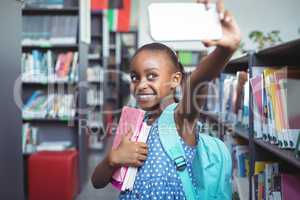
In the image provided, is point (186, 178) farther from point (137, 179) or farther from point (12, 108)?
point (12, 108)

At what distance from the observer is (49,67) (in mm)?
3354

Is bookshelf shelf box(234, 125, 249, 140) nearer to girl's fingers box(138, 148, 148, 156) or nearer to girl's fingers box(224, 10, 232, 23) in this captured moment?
girl's fingers box(138, 148, 148, 156)

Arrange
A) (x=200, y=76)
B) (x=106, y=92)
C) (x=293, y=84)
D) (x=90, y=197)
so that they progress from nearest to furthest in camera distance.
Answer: (x=200, y=76) → (x=293, y=84) → (x=90, y=197) → (x=106, y=92)

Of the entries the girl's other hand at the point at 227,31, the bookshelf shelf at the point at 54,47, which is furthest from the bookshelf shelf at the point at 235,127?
the bookshelf shelf at the point at 54,47

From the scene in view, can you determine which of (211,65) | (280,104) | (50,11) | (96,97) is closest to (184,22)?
(211,65)

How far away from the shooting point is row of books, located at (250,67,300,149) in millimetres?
1363

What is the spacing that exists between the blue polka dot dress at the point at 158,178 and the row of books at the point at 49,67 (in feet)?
8.25

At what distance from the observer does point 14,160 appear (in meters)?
1.63

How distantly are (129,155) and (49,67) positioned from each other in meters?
2.63

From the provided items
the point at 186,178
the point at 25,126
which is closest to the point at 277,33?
the point at 25,126

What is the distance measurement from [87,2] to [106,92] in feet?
10.6

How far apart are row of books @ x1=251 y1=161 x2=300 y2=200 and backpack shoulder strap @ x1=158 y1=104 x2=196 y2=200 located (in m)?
0.72

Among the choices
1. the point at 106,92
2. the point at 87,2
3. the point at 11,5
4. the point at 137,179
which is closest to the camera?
the point at 137,179

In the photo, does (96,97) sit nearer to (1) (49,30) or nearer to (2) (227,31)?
(1) (49,30)
